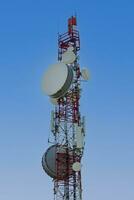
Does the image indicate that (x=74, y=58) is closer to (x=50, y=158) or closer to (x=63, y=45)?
(x=63, y=45)

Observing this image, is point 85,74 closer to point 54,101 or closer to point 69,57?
point 69,57

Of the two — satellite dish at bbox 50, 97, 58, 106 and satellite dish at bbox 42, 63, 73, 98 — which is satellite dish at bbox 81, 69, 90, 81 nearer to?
satellite dish at bbox 42, 63, 73, 98

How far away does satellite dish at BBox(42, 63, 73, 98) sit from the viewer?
Result: 34531 millimetres

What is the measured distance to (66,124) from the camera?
116 feet

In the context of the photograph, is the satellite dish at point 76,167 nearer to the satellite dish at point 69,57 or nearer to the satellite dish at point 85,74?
the satellite dish at point 85,74

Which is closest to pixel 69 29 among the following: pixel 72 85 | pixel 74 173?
pixel 72 85

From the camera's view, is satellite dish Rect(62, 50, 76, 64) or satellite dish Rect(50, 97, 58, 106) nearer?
satellite dish Rect(62, 50, 76, 64)

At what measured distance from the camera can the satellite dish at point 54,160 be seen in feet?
115

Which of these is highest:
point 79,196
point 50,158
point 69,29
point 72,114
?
point 69,29

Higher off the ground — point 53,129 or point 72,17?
point 72,17

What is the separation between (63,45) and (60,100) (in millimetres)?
3719

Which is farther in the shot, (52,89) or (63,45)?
(63,45)

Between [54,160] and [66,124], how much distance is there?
2300 millimetres
